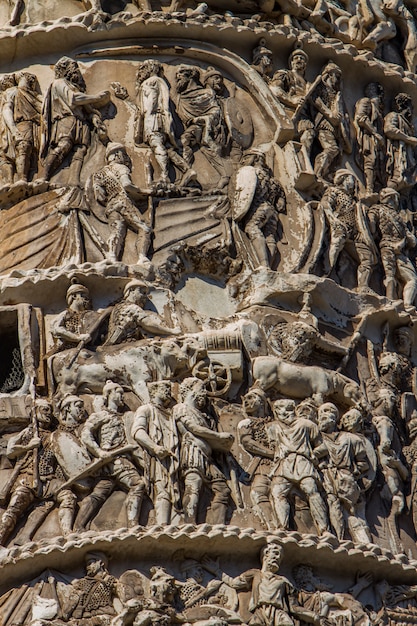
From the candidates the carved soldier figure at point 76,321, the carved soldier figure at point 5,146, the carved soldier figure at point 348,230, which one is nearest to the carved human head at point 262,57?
the carved soldier figure at point 348,230

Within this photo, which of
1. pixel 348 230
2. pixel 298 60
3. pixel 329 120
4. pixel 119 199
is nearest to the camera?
pixel 119 199

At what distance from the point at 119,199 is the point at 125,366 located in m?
1.85

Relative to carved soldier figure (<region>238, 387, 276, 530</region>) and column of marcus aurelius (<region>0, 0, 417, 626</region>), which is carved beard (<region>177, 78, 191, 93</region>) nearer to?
column of marcus aurelius (<region>0, 0, 417, 626</region>)

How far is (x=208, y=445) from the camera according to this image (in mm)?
17656

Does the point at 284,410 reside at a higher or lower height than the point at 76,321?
lower

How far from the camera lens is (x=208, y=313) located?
1878 cm

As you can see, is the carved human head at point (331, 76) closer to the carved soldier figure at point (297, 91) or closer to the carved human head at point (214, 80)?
the carved soldier figure at point (297, 91)

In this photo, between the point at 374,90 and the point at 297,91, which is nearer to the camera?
the point at 297,91

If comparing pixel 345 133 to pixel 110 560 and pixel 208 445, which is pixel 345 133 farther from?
pixel 110 560

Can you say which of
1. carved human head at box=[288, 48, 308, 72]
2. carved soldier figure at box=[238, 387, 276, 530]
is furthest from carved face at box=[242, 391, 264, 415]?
carved human head at box=[288, 48, 308, 72]

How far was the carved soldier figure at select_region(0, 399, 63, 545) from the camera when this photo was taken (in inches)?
680

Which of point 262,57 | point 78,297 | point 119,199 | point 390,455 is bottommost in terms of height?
point 390,455

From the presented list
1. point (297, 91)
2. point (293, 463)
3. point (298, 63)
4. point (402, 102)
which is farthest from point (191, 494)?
point (402, 102)

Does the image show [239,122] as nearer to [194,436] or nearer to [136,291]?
[136,291]
